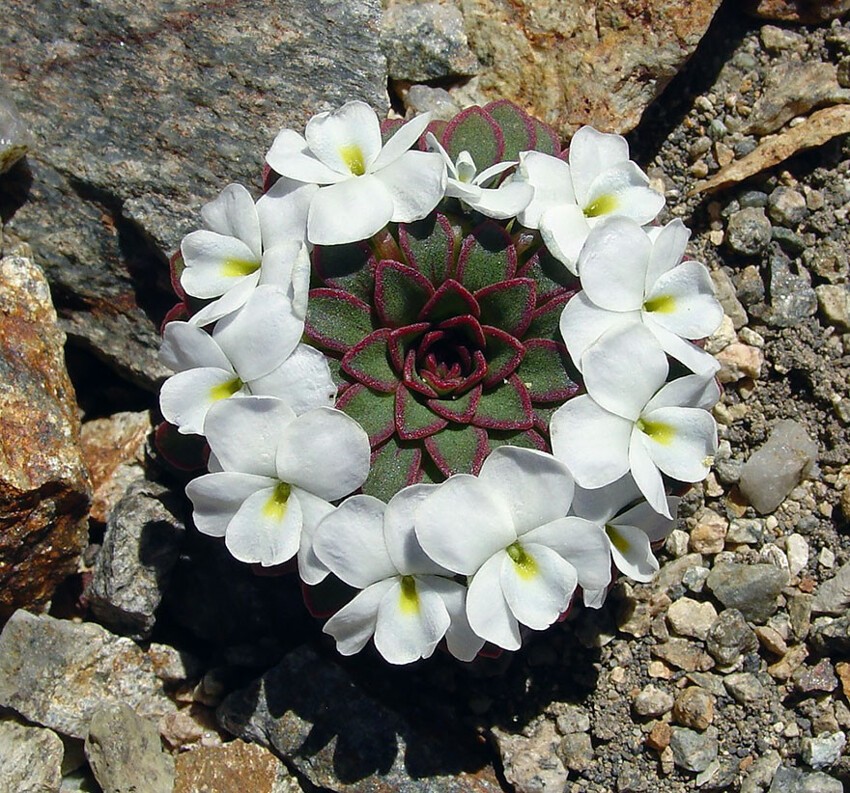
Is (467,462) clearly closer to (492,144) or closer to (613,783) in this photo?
(492,144)

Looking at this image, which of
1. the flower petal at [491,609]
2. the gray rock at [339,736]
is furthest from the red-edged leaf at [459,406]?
the gray rock at [339,736]

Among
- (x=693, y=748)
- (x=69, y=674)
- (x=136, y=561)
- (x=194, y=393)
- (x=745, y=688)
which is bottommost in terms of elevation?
(x=69, y=674)

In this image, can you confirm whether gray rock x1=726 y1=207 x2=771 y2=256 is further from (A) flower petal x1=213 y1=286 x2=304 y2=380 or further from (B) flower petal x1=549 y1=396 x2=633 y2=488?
(A) flower petal x1=213 y1=286 x2=304 y2=380

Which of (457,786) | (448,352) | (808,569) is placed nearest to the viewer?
(448,352)

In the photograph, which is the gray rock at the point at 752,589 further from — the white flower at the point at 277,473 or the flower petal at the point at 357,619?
the white flower at the point at 277,473

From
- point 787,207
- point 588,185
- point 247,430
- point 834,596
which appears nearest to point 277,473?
point 247,430

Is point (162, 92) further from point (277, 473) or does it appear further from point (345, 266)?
point (277, 473)

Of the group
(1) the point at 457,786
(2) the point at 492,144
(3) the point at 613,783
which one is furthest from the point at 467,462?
(3) the point at 613,783
